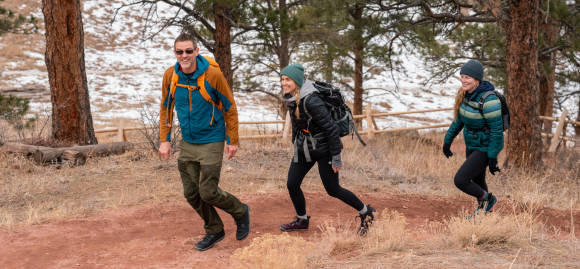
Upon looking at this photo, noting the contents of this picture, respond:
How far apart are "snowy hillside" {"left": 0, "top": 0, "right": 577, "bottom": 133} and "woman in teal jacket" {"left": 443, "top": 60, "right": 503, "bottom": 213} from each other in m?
16.4

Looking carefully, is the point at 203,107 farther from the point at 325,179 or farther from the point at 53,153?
the point at 53,153

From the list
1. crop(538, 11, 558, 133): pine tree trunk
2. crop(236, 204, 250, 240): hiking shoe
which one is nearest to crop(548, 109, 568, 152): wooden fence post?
crop(538, 11, 558, 133): pine tree trunk

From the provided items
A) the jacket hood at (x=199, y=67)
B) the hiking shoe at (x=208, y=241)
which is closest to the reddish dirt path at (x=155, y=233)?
the hiking shoe at (x=208, y=241)

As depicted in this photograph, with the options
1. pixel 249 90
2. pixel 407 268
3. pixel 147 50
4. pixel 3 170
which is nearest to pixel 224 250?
pixel 407 268

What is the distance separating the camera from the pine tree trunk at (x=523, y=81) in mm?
7570

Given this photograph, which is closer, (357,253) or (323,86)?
(357,253)

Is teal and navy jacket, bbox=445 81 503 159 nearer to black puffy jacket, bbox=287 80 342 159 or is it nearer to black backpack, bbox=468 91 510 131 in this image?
black backpack, bbox=468 91 510 131

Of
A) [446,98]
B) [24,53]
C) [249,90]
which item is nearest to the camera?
[249,90]

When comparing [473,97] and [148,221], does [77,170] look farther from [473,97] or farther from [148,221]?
[473,97]

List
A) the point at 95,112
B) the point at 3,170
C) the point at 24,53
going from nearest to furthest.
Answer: the point at 3,170 < the point at 95,112 < the point at 24,53

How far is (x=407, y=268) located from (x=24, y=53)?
38853mm

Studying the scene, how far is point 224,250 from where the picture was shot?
13.1 feet

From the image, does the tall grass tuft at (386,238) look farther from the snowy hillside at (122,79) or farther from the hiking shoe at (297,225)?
the snowy hillside at (122,79)

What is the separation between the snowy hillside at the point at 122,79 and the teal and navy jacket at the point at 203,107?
54.8 ft
